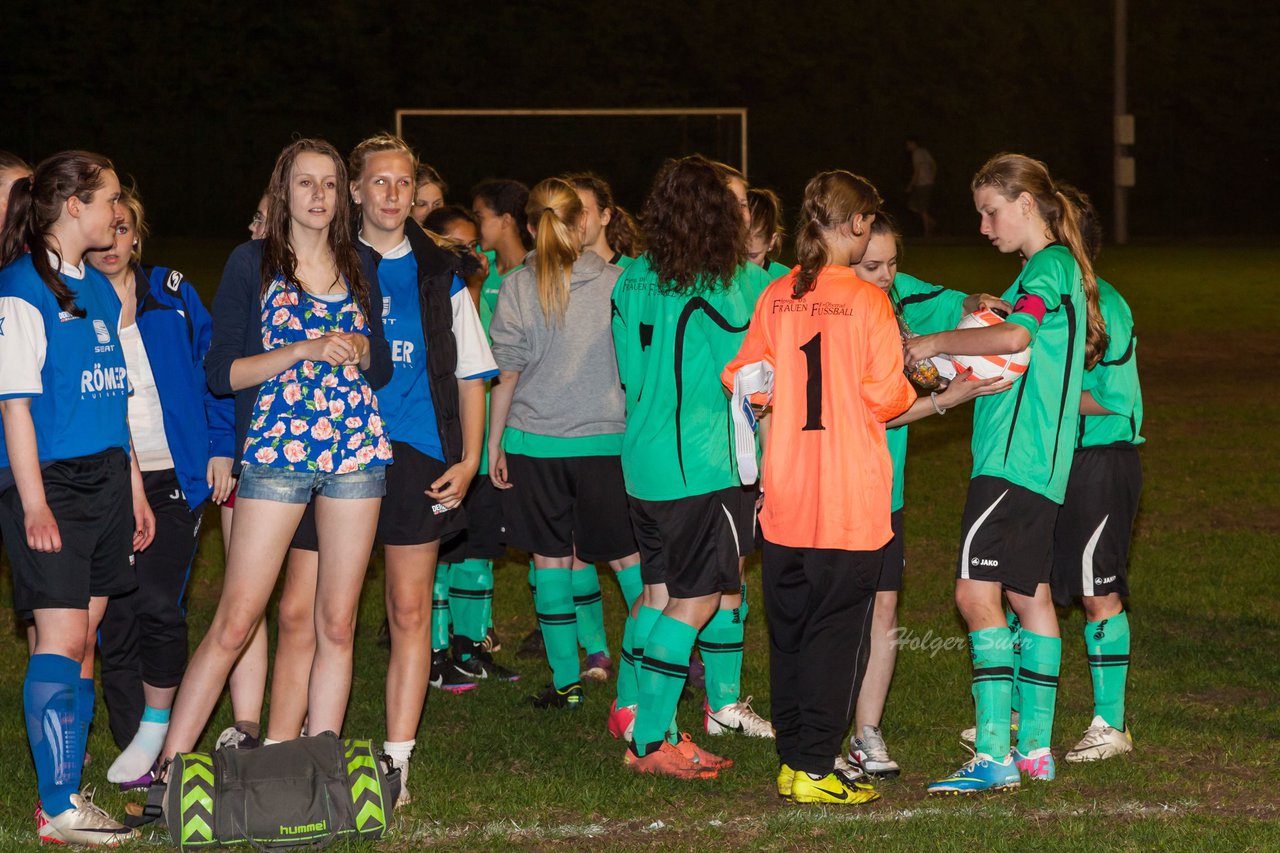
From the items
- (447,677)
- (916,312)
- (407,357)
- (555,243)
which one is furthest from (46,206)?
(916,312)

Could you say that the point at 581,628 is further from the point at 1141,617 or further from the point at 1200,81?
the point at 1200,81

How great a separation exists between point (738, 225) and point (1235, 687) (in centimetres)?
269

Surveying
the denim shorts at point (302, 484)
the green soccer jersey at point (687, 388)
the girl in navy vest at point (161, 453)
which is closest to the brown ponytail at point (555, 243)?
the green soccer jersey at point (687, 388)

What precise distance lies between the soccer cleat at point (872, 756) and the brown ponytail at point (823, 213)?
1496 mm

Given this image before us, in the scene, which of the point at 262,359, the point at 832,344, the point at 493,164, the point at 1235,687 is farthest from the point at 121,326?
the point at 493,164

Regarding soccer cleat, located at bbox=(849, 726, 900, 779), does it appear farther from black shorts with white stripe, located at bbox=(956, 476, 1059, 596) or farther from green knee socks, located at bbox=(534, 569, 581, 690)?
green knee socks, located at bbox=(534, 569, 581, 690)

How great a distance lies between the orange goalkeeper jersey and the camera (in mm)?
4074

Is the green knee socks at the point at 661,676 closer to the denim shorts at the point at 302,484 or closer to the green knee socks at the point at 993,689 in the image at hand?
the green knee socks at the point at 993,689

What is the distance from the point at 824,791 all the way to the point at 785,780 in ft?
0.45

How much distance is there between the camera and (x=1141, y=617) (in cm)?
642

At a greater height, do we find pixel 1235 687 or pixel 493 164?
pixel 493 164

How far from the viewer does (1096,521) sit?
4.59m

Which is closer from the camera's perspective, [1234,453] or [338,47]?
[1234,453]

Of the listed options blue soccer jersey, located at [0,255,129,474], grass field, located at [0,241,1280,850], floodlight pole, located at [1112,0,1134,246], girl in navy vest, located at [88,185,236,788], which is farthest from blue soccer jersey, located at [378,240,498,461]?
floodlight pole, located at [1112,0,1134,246]
